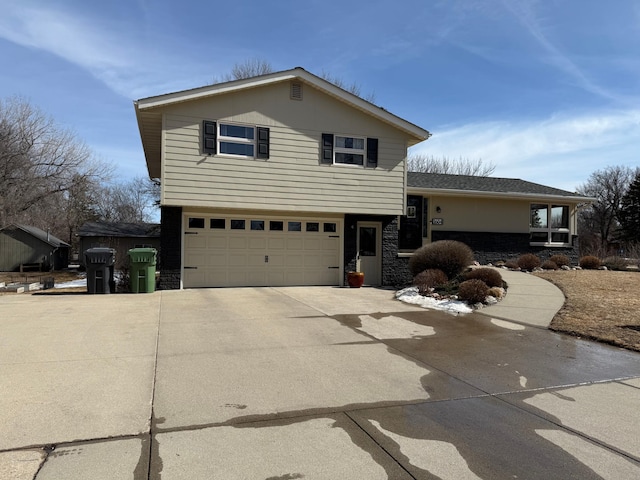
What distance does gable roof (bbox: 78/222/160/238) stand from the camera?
29.3 m

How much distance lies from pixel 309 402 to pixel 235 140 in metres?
10.1

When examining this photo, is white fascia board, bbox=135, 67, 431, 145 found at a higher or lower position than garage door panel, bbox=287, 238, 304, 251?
higher

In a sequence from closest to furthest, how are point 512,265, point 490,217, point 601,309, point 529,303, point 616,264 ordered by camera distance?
point 601,309, point 529,303, point 512,265, point 616,264, point 490,217

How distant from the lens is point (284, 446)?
3.34 meters

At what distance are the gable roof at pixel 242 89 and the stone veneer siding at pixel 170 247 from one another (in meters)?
2.71

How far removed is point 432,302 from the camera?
10516 mm

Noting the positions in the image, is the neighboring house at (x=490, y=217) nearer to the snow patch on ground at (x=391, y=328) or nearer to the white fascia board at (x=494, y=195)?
the white fascia board at (x=494, y=195)

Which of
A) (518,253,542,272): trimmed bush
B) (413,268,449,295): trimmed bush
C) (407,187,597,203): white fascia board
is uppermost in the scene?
(407,187,597,203): white fascia board

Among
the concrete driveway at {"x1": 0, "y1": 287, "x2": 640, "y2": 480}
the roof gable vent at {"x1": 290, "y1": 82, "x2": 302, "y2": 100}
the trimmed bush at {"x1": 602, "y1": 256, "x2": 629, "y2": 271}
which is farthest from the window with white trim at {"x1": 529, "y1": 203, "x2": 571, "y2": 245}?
the concrete driveway at {"x1": 0, "y1": 287, "x2": 640, "y2": 480}

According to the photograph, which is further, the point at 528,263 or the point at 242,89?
the point at 528,263

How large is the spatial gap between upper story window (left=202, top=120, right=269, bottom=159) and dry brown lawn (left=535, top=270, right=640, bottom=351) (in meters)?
9.05

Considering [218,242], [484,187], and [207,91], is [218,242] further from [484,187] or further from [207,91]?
[484,187]

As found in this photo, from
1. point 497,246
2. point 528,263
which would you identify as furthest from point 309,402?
point 497,246

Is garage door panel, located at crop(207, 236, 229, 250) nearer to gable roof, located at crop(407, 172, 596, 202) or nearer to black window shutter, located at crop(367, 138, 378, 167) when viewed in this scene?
Result: black window shutter, located at crop(367, 138, 378, 167)
